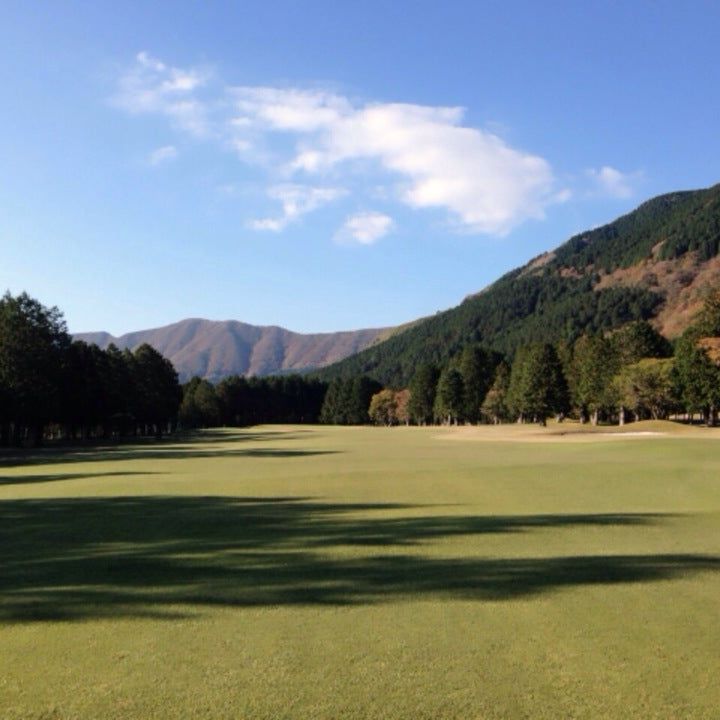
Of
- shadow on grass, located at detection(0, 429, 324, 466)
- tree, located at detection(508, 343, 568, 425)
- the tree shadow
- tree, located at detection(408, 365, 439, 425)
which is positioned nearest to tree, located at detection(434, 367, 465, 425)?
tree, located at detection(408, 365, 439, 425)

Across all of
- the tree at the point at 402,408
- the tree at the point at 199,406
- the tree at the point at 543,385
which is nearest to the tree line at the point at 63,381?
the tree at the point at 199,406

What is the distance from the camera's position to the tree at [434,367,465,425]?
139125 millimetres

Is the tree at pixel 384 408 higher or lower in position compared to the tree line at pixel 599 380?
lower

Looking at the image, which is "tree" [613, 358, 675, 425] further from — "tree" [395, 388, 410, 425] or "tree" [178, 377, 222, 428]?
"tree" [178, 377, 222, 428]

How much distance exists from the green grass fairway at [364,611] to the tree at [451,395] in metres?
120

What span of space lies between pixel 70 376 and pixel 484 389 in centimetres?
8512

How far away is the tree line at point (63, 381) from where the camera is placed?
70125 mm

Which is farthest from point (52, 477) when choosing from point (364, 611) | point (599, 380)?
point (599, 380)

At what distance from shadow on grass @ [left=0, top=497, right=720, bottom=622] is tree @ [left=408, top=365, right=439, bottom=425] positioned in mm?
139289

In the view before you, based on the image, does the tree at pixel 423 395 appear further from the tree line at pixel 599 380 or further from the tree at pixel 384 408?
the tree at pixel 384 408

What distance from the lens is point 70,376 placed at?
83750 mm

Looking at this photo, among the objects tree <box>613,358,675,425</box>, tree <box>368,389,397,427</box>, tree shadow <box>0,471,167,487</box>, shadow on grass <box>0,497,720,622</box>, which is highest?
tree <box>613,358,675,425</box>

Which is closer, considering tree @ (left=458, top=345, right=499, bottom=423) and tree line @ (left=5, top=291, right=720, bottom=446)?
tree line @ (left=5, top=291, right=720, bottom=446)

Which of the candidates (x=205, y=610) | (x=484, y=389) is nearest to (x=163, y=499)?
(x=205, y=610)
